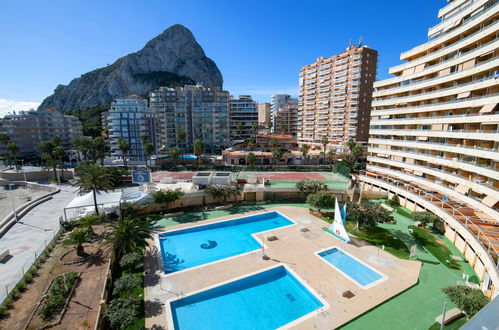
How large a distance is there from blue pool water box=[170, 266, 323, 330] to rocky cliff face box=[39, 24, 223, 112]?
143077 millimetres

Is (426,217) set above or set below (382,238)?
above

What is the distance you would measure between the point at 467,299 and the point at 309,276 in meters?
10.8

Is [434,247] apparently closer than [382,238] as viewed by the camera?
Yes

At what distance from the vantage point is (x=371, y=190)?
45281 millimetres

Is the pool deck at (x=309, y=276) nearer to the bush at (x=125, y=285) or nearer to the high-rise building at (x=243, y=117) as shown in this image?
the bush at (x=125, y=285)

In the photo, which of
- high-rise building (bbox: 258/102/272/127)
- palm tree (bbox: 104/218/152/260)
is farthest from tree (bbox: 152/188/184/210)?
high-rise building (bbox: 258/102/272/127)

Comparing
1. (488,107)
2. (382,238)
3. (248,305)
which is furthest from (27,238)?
(488,107)

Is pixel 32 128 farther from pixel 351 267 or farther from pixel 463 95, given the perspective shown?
pixel 463 95

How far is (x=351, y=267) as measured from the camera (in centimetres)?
2377

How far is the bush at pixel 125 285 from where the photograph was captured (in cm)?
1917

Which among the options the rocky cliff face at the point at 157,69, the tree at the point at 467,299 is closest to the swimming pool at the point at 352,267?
the tree at the point at 467,299

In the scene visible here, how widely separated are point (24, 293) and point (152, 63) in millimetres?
159177

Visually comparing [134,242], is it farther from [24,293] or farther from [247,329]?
[247,329]

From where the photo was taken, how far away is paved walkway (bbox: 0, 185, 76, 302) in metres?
22.0
